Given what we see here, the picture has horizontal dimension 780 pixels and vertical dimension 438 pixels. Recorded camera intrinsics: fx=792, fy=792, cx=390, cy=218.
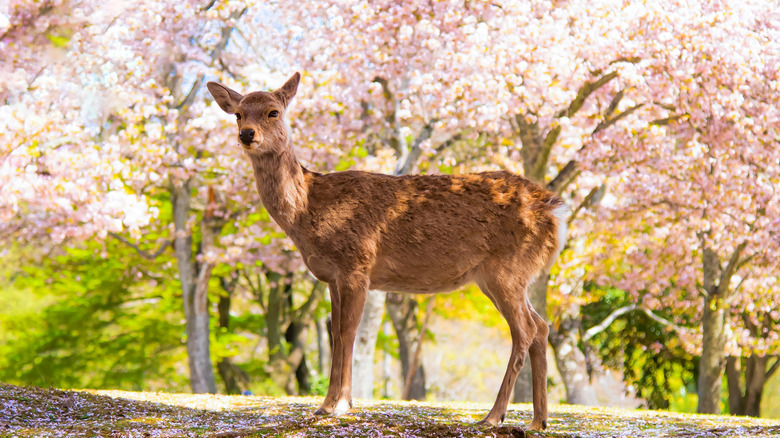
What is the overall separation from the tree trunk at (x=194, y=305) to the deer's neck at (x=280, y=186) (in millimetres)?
10101

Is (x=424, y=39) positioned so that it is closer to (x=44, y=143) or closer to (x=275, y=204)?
(x=44, y=143)

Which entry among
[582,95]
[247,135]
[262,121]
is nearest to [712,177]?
[582,95]

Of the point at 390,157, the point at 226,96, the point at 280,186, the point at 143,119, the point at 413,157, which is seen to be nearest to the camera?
the point at 280,186

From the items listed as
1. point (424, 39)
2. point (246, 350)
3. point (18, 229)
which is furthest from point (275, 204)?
point (246, 350)

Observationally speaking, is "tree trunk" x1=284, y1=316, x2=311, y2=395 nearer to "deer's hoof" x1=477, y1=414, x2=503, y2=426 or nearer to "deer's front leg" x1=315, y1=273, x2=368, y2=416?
"deer's front leg" x1=315, y1=273, x2=368, y2=416

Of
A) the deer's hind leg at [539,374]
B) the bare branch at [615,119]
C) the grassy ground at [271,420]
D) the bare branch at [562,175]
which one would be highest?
the bare branch at [615,119]

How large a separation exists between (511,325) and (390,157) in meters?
8.30

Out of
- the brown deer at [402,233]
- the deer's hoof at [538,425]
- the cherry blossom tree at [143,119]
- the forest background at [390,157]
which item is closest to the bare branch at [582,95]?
the forest background at [390,157]

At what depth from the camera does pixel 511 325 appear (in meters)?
5.79

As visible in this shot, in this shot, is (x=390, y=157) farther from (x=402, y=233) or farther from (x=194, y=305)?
(x=402, y=233)

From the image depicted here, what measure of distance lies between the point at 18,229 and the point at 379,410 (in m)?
11.6

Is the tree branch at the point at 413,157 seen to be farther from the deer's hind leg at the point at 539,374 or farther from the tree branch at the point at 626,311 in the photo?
the deer's hind leg at the point at 539,374

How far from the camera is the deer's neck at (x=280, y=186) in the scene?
5711 millimetres

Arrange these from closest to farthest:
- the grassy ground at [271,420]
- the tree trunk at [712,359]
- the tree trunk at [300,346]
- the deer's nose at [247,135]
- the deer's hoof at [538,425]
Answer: the grassy ground at [271,420] → the deer's nose at [247,135] → the deer's hoof at [538,425] → the tree trunk at [712,359] → the tree trunk at [300,346]
